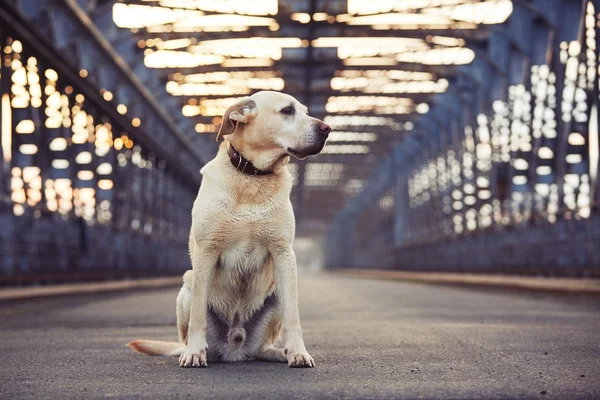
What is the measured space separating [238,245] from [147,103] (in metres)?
32.1

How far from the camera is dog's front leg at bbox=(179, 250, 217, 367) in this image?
521 centimetres

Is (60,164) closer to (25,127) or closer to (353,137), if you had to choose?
(25,127)

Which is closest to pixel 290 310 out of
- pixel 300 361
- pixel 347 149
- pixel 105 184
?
pixel 300 361

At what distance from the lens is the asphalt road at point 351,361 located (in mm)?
4250

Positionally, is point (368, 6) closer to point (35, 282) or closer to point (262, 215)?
point (35, 282)

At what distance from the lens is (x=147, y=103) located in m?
36.7

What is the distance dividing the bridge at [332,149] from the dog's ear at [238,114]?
125 cm

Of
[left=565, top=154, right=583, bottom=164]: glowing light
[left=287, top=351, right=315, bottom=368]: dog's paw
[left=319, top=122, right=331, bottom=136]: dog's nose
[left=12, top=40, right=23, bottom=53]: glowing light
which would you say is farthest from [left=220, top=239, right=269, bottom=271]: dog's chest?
[left=565, top=154, right=583, bottom=164]: glowing light

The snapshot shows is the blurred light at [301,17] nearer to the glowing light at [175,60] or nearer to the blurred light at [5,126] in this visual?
the glowing light at [175,60]

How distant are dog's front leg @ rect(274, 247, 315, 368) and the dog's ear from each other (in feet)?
2.30

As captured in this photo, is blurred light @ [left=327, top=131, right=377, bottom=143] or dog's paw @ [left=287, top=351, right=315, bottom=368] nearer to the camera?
dog's paw @ [left=287, top=351, right=315, bottom=368]

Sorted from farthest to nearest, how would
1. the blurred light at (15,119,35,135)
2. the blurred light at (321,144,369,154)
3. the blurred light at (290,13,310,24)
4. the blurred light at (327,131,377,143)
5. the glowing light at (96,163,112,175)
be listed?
1. the blurred light at (321,144,369,154)
2. the blurred light at (327,131,377,143)
3. the glowing light at (96,163,112,175)
4. the blurred light at (290,13,310,24)
5. the blurred light at (15,119,35,135)

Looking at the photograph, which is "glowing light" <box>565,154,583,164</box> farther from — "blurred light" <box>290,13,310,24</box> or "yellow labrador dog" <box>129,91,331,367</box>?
"yellow labrador dog" <box>129,91,331,367</box>

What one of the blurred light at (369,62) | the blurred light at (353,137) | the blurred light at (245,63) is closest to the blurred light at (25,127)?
the blurred light at (245,63)
